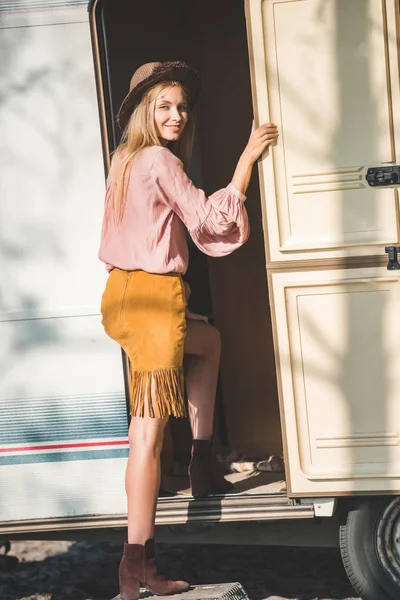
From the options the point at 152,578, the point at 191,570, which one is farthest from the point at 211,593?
the point at 191,570

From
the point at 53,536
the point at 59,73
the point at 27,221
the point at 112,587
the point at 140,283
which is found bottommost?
the point at 112,587

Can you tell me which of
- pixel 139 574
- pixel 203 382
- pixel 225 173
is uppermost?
pixel 225 173

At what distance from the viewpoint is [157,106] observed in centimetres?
462

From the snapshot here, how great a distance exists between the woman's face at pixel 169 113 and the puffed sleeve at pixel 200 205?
15 centimetres

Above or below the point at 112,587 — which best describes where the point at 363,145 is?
above

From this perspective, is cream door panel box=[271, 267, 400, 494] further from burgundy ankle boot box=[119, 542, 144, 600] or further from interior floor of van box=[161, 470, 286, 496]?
burgundy ankle boot box=[119, 542, 144, 600]

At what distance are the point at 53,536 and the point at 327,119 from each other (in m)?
2.19

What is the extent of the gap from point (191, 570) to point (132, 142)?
2369 millimetres

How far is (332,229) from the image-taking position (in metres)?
4.42

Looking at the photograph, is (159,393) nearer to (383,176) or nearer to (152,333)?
(152,333)

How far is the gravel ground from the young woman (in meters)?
0.97

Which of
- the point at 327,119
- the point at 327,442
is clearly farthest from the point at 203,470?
the point at 327,119

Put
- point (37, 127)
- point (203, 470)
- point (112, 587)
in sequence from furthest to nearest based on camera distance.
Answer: point (112, 587) → point (203, 470) → point (37, 127)

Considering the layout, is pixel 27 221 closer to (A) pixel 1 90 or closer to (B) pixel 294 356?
(A) pixel 1 90
